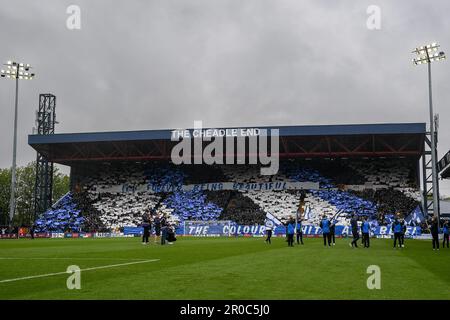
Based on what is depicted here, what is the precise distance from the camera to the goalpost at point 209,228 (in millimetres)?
52406

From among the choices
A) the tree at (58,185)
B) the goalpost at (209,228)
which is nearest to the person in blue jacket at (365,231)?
the goalpost at (209,228)

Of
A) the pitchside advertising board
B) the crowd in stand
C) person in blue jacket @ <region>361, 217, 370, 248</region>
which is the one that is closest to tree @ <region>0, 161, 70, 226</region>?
the crowd in stand

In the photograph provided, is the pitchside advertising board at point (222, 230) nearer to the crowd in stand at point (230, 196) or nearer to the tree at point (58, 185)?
the crowd in stand at point (230, 196)

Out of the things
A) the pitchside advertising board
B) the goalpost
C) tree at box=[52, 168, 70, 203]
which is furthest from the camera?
tree at box=[52, 168, 70, 203]

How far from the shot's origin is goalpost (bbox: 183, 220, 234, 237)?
52406mm

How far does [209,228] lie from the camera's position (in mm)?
52906

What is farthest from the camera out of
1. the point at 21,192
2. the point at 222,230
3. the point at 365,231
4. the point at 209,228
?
the point at 21,192

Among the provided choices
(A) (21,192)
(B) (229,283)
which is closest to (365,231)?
(B) (229,283)

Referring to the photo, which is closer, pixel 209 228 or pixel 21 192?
pixel 209 228

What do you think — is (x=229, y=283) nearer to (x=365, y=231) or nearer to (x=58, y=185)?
(x=365, y=231)

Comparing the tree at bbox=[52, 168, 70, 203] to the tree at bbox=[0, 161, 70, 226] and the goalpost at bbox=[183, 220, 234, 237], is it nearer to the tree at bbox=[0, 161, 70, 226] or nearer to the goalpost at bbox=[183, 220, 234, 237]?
the tree at bbox=[0, 161, 70, 226]

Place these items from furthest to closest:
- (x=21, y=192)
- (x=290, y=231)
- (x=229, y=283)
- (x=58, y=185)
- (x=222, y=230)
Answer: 1. (x=58, y=185)
2. (x=21, y=192)
3. (x=222, y=230)
4. (x=290, y=231)
5. (x=229, y=283)

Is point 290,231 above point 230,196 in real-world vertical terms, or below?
below

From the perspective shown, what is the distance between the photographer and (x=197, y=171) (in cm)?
6569
